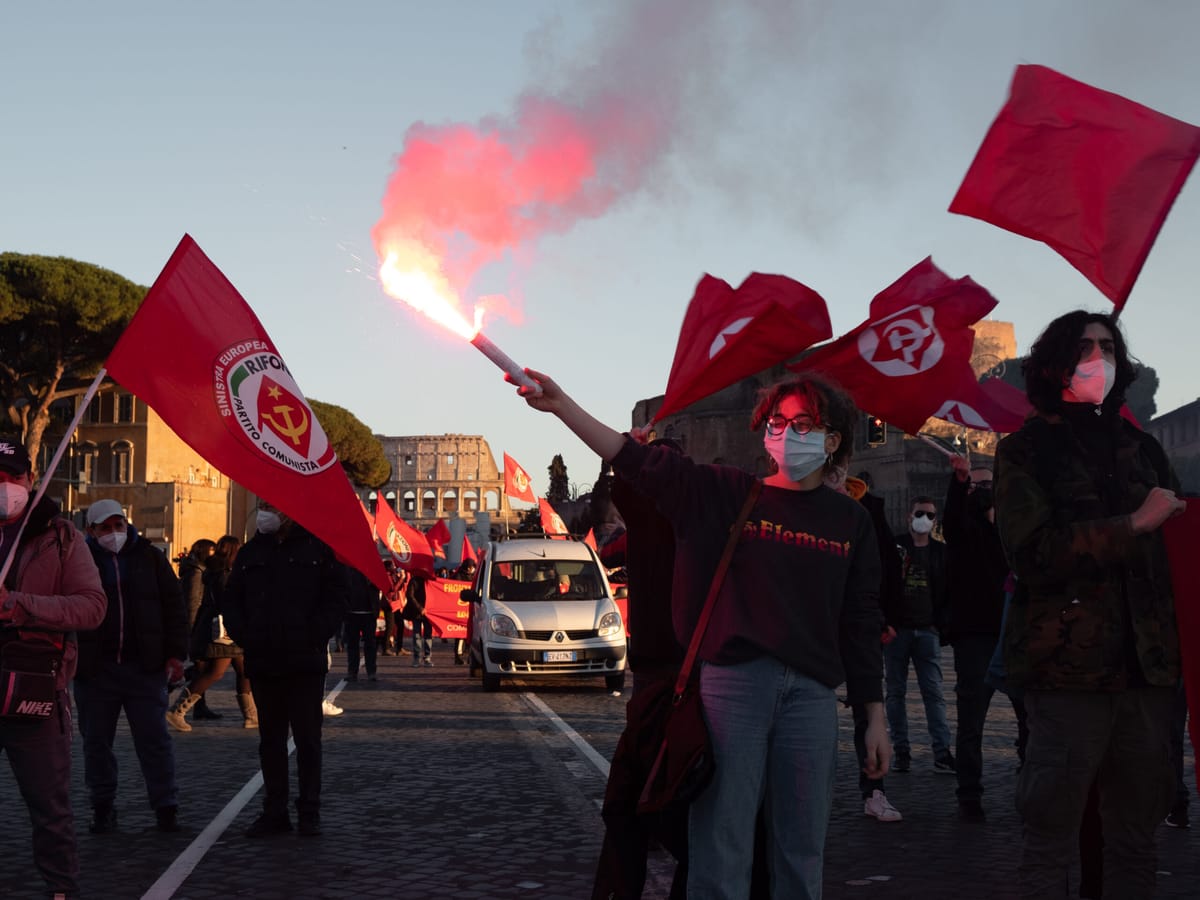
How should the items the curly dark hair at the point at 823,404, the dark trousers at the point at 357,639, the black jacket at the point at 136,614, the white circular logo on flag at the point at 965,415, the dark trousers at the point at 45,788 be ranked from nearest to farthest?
the curly dark hair at the point at 823,404 → the dark trousers at the point at 45,788 → the black jacket at the point at 136,614 → the white circular logo on flag at the point at 965,415 → the dark trousers at the point at 357,639

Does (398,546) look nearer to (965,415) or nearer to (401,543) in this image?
(401,543)

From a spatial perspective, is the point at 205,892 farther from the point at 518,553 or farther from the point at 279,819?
the point at 518,553

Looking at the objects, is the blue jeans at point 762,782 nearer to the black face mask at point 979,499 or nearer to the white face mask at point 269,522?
the black face mask at point 979,499

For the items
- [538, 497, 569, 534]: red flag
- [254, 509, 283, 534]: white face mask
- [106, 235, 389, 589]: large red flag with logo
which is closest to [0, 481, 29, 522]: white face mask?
[106, 235, 389, 589]: large red flag with logo

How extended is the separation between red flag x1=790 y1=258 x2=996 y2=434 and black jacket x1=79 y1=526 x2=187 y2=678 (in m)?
3.69

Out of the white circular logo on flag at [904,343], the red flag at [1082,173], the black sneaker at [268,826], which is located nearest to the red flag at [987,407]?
the white circular logo on flag at [904,343]

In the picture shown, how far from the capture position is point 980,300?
749cm

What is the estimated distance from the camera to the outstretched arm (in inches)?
142

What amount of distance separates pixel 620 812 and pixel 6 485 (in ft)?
8.80

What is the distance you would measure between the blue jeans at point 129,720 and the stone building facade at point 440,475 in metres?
137

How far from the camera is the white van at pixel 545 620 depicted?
17.4 metres

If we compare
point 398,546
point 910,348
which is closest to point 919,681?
point 910,348

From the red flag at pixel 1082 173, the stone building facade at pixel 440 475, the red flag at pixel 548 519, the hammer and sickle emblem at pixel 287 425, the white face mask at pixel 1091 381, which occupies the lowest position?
the white face mask at pixel 1091 381

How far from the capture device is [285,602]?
763 cm
